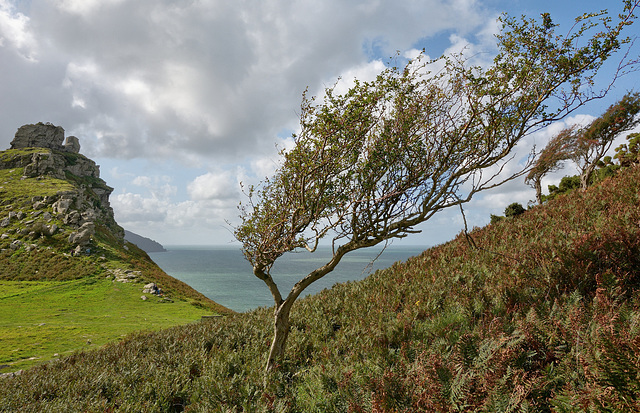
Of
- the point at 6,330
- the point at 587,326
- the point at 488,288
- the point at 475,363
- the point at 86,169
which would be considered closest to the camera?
the point at 475,363

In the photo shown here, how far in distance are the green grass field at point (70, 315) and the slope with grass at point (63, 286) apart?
0.04 meters

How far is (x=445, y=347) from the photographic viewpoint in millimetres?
5344

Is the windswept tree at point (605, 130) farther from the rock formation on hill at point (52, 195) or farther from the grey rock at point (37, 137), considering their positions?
the grey rock at point (37, 137)

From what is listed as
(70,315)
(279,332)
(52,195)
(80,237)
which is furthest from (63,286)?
(279,332)

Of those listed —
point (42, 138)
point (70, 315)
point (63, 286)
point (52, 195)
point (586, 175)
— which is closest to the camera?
point (70, 315)

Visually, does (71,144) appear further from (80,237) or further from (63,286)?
(63,286)

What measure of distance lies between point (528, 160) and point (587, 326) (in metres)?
3.64

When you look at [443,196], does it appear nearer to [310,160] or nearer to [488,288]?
[488,288]

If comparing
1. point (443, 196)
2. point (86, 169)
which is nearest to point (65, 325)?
point (443, 196)

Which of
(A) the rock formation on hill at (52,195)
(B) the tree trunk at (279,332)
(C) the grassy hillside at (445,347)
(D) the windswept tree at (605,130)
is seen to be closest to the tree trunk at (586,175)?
(D) the windswept tree at (605,130)

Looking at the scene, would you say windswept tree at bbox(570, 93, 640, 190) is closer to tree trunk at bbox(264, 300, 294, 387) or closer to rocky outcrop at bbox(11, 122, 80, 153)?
tree trunk at bbox(264, 300, 294, 387)

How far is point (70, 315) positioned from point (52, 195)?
157ft

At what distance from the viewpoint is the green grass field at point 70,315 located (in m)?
13.6

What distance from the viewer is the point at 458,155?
23.1 feet
